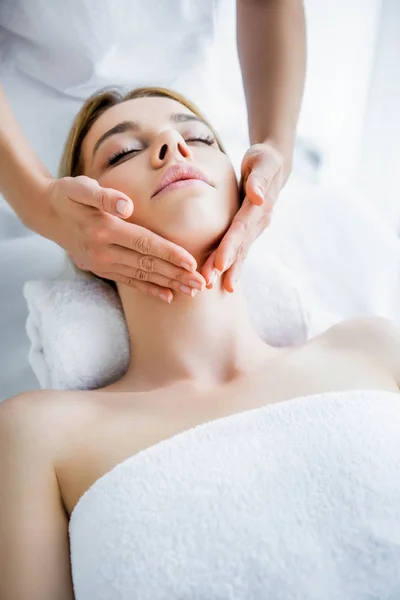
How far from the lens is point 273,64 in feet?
4.39

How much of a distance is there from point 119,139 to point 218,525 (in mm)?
650

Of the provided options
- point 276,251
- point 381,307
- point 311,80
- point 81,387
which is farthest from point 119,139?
point 311,80

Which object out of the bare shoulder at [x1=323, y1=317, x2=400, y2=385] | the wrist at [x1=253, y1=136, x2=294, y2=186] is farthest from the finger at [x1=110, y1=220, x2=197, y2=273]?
the wrist at [x1=253, y1=136, x2=294, y2=186]

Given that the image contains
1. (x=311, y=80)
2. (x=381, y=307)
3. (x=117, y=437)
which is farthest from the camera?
(x=311, y=80)

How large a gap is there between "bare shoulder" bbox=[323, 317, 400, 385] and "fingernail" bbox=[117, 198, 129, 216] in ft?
1.46

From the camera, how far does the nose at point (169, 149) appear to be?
3.17ft

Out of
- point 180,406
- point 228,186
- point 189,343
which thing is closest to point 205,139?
point 228,186

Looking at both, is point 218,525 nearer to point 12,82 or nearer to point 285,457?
point 285,457

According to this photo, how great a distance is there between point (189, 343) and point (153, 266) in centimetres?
16

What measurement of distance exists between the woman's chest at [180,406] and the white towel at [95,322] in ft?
0.49

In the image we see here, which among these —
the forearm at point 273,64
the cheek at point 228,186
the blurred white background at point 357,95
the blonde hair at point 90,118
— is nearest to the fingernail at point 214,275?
the cheek at point 228,186

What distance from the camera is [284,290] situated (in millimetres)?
1228

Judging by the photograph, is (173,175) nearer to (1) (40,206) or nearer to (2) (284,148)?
(1) (40,206)

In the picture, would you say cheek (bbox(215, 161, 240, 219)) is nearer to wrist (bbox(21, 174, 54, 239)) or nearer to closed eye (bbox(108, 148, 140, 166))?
closed eye (bbox(108, 148, 140, 166))
